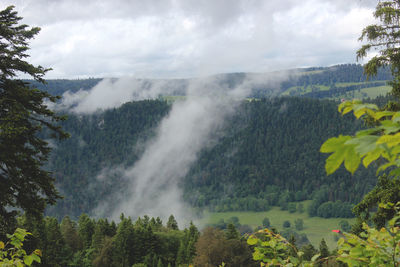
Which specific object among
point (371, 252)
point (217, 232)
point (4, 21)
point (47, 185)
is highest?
point (4, 21)

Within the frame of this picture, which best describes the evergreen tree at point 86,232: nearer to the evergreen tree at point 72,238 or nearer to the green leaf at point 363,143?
the evergreen tree at point 72,238

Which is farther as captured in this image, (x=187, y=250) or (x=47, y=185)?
(x=187, y=250)

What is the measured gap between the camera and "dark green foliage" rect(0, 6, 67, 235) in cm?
1209

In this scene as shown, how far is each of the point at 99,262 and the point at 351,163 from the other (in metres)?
65.6

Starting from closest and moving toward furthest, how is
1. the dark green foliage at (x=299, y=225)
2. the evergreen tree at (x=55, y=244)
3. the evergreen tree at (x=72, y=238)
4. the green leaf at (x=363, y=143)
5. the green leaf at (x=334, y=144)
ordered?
the green leaf at (x=363, y=143)
the green leaf at (x=334, y=144)
the evergreen tree at (x=55, y=244)
the evergreen tree at (x=72, y=238)
the dark green foliage at (x=299, y=225)

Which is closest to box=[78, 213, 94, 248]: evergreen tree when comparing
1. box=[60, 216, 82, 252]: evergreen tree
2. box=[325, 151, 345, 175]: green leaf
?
box=[60, 216, 82, 252]: evergreen tree

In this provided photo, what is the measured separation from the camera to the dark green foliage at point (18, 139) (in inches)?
476

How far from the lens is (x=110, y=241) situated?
62.8 m

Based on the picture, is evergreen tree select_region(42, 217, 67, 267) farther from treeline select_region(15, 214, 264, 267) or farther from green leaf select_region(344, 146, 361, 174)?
green leaf select_region(344, 146, 361, 174)

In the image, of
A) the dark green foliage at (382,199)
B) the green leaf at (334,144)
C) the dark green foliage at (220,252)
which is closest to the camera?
the green leaf at (334,144)

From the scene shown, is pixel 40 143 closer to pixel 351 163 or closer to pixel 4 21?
pixel 4 21

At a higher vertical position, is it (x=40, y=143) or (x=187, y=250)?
(x=40, y=143)

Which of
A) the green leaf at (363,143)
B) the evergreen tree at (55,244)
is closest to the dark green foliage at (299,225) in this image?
the evergreen tree at (55,244)

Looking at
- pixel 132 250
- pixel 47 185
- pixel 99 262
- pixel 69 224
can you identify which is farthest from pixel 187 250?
pixel 47 185
